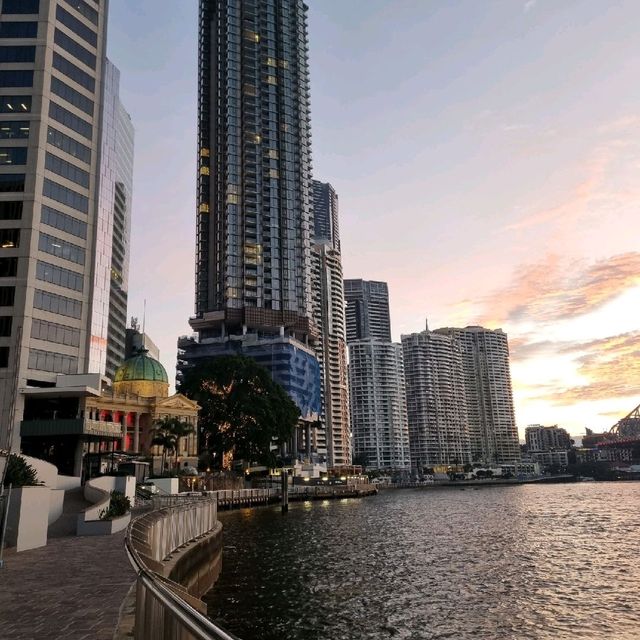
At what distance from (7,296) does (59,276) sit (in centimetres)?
799

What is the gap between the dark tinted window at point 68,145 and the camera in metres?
95.9

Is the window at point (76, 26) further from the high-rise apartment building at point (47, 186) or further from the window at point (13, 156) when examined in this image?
the window at point (13, 156)

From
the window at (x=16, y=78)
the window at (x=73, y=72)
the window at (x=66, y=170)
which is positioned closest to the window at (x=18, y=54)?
the window at (x=16, y=78)

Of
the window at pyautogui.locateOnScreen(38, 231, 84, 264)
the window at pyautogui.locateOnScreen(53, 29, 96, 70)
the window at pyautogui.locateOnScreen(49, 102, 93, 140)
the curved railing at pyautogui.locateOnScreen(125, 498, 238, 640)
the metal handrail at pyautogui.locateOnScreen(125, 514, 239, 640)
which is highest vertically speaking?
the window at pyautogui.locateOnScreen(53, 29, 96, 70)

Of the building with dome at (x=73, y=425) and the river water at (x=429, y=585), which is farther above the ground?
the building with dome at (x=73, y=425)

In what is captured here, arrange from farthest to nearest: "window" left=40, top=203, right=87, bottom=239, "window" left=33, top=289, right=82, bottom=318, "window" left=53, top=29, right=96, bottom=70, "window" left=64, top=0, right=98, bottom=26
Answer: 1. "window" left=64, top=0, right=98, bottom=26
2. "window" left=53, top=29, right=96, bottom=70
3. "window" left=40, top=203, right=87, bottom=239
4. "window" left=33, top=289, right=82, bottom=318

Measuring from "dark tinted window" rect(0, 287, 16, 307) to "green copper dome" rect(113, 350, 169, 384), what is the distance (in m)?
50.1

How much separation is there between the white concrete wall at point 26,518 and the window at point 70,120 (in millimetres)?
82161

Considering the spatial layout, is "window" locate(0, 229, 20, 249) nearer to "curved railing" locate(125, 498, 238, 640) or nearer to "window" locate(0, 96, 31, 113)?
"window" locate(0, 96, 31, 113)

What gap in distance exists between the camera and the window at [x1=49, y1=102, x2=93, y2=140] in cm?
9656

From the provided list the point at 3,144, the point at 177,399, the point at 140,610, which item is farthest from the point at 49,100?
the point at 140,610

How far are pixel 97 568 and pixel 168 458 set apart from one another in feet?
358

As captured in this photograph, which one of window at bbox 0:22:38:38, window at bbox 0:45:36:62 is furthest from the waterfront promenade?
window at bbox 0:22:38:38

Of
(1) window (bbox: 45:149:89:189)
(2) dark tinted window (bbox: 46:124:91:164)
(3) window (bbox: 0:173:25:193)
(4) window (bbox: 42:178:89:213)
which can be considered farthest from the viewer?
(2) dark tinted window (bbox: 46:124:91:164)
